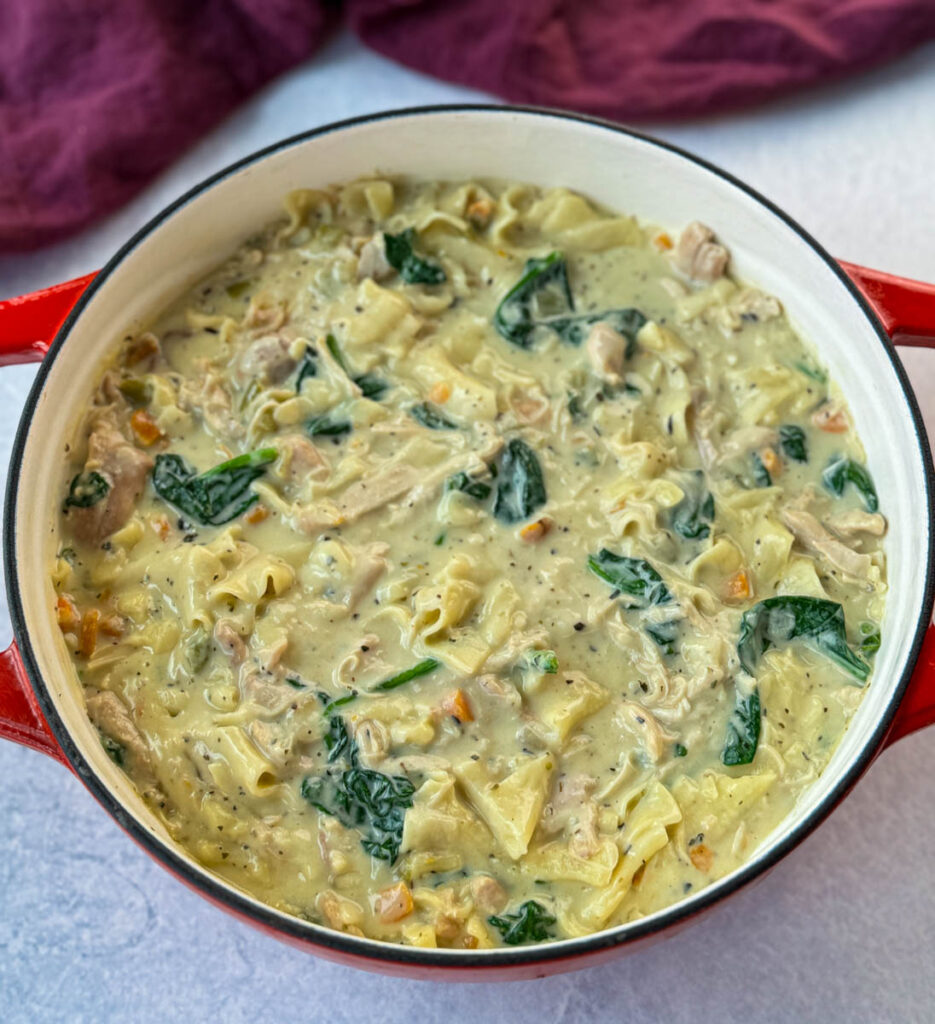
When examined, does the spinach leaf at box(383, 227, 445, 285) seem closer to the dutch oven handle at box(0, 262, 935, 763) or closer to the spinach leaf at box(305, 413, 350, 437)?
the spinach leaf at box(305, 413, 350, 437)

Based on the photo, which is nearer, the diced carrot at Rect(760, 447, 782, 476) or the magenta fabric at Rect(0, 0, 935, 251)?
the diced carrot at Rect(760, 447, 782, 476)

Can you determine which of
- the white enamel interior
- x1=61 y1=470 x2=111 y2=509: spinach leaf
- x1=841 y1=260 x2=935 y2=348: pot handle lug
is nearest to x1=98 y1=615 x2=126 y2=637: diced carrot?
the white enamel interior

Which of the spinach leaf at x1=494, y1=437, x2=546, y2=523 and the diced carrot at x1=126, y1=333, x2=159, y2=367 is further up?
the spinach leaf at x1=494, y1=437, x2=546, y2=523

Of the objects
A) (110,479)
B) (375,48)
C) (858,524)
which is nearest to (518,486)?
(858,524)

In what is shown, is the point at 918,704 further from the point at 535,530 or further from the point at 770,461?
the point at 535,530

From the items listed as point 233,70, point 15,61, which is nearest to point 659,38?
point 233,70

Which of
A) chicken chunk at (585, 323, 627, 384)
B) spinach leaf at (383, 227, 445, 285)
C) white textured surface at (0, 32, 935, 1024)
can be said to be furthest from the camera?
spinach leaf at (383, 227, 445, 285)

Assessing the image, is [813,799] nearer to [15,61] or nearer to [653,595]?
[653,595]
